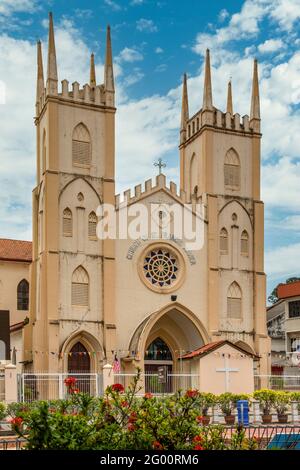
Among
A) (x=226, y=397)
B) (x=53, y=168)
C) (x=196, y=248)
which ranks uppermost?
(x=53, y=168)

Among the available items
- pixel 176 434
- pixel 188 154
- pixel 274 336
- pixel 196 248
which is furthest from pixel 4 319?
pixel 176 434

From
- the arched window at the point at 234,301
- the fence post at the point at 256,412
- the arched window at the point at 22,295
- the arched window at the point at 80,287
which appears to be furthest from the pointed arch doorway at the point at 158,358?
the arched window at the point at 22,295

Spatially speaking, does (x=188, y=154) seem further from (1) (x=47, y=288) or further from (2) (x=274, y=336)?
(2) (x=274, y=336)

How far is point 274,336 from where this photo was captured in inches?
2169

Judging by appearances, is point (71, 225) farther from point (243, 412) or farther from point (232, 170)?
point (243, 412)

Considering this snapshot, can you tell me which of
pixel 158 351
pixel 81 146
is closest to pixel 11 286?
pixel 158 351

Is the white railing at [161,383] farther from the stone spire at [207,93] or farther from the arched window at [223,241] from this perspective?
the stone spire at [207,93]

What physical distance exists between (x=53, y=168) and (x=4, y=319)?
8.35 meters

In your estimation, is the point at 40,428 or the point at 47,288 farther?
the point at 47,288

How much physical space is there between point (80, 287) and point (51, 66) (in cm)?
1166

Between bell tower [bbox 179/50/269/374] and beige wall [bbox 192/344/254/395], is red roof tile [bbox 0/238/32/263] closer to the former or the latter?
bell tower [bbox 179/50/269/374]

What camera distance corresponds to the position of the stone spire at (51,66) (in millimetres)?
39156

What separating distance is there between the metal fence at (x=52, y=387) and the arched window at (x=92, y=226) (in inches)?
312

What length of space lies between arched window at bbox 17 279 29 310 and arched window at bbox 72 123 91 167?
11.8m
